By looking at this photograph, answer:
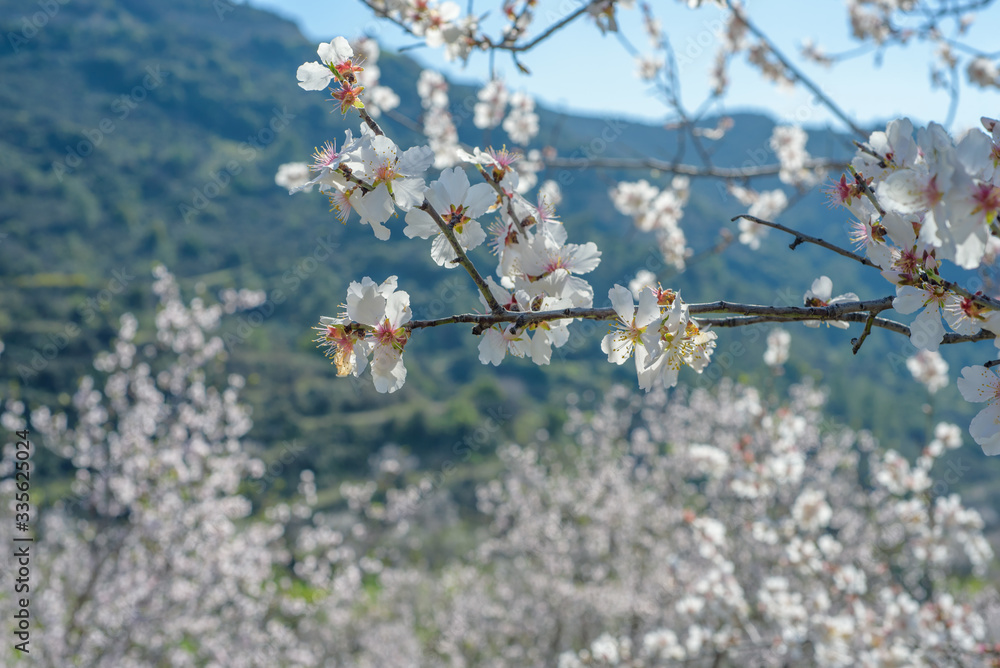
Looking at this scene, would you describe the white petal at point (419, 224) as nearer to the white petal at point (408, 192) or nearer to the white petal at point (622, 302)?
the white petal at point (408, 192)

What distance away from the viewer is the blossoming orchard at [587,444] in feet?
3.05

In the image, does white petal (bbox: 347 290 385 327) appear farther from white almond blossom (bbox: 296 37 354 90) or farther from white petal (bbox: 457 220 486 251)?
white almond blossom (bbox: 296 37 354 90)

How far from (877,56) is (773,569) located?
13.8 feet

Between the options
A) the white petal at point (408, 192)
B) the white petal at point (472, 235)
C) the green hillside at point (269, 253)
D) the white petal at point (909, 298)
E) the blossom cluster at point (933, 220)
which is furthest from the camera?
the green hillside at point (269, 253)

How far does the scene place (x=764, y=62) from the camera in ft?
17.0

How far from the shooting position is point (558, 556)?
7668 mm

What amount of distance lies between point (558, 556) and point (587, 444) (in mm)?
2182

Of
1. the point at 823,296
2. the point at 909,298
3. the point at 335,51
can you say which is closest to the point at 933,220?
the point at 909,298

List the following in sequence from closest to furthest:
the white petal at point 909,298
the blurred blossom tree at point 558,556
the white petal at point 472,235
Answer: the white petal at point 909,298 → the white petal at point 472,235 → the blurred blossom tree at point 558,556

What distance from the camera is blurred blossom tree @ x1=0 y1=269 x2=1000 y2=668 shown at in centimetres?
359

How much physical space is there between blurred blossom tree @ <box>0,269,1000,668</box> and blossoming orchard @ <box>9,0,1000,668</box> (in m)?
0.04

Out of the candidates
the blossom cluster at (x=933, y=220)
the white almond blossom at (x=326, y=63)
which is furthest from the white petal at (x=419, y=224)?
the blossom cluster at (x=933, y=220)

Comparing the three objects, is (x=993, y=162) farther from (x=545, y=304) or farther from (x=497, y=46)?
(x=497, y=46)

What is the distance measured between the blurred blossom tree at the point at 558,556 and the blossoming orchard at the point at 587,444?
0.13 ft
